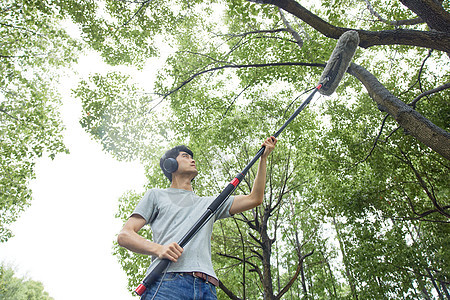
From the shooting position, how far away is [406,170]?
7805mm

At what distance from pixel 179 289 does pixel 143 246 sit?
1.13ft

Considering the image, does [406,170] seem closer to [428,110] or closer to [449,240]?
[428,110]

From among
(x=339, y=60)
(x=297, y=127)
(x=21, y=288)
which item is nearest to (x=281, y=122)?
(x=297, y=127)

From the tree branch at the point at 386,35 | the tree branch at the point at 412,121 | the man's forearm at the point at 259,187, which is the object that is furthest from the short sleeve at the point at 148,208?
the tree branch at the point at 412,121

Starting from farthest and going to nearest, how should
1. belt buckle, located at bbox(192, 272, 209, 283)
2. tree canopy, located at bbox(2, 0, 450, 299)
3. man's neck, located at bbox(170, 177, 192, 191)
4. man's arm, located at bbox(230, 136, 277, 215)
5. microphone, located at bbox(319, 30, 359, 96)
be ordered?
tree canopy, located at bbox(2, 0, 450, 299), microphone, located at bbox(319, 30, 359, 96), man's neck, located at bbox(170, 177, 192, 191), man's arm, located at bbox(230, 136, 277, 215), belt buckle, located at bbox(192, 272, 209, 283)

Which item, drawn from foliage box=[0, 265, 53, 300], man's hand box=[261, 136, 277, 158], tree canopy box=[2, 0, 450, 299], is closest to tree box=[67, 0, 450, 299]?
tree canopy box=[2, 0, 450, 299]

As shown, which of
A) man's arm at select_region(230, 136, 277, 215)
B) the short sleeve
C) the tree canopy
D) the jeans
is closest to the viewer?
the jeans

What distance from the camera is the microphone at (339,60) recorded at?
11.2 ft

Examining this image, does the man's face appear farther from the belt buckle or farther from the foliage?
the foliage

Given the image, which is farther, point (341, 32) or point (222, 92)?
point (222, 92)

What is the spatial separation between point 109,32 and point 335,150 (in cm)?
730

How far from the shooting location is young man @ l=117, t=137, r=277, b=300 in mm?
1556

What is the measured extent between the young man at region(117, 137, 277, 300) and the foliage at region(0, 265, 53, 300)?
40412mm

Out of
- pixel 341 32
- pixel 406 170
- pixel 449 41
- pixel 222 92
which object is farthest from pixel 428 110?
pixel 222 92
